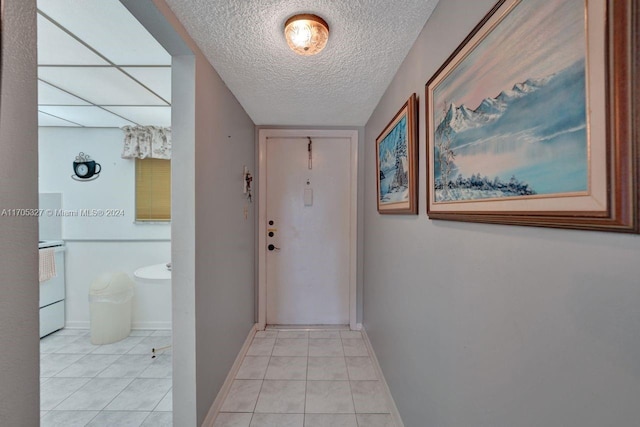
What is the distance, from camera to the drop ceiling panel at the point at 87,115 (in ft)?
7.37

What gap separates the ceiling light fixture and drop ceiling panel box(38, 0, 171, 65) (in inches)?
30.9

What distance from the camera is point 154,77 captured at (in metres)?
1.77

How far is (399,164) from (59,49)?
6.81 ft

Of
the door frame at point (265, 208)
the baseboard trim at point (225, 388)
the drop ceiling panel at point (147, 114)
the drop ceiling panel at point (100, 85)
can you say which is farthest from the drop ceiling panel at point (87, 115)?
the baseboard trim at point (225, 388)

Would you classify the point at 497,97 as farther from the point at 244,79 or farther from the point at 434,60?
the point at 244,79

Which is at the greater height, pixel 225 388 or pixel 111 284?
pixel 111 284

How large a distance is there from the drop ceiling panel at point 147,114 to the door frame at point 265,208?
897mm

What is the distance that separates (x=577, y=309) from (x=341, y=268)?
236 centimetres

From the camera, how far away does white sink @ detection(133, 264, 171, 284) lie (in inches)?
79.6

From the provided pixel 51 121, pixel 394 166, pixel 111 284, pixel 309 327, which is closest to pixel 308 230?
pixel 309 327

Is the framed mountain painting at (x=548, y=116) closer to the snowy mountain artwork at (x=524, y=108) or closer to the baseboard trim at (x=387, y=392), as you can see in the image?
the snowy mountain artwork at (x=524, y=108)

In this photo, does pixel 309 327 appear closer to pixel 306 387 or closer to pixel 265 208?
pixel 306 387

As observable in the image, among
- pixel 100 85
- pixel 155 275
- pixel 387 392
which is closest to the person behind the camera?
pixel 387 392

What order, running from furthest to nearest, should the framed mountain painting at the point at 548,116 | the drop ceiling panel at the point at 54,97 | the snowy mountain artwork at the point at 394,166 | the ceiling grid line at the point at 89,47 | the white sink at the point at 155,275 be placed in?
the white sink at the point at 155,275 → the drop ceiling panel at the point at 54,97 → the snowy mountain artwork at the point at 394,166 → the ceiling grid line at the point at 89,47 → the framed mountain painting at the point at 548,116
